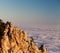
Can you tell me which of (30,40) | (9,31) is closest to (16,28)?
(9,31)

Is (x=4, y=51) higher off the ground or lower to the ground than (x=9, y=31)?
lower

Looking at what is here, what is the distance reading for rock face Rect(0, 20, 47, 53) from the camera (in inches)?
1791

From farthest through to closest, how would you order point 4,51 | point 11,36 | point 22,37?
→ point 22,37
point 11,36
point 4,51

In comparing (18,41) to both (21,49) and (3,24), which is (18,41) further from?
(3,24)

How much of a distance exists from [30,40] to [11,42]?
7.44 meters

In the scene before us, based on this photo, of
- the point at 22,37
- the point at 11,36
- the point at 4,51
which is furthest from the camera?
the point at 22,37

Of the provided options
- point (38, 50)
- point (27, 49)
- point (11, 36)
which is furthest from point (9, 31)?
point (38, 50)

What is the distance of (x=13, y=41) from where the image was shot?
4712 centimetres

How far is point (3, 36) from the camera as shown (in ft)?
151

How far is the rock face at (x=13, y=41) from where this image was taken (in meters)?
45.5

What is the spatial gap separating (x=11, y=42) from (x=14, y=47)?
1.01 meters

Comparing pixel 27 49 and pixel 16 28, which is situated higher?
pixel 16 28

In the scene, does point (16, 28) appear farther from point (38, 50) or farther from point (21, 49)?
point (38, 50)

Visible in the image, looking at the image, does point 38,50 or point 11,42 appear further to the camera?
point 38,50
